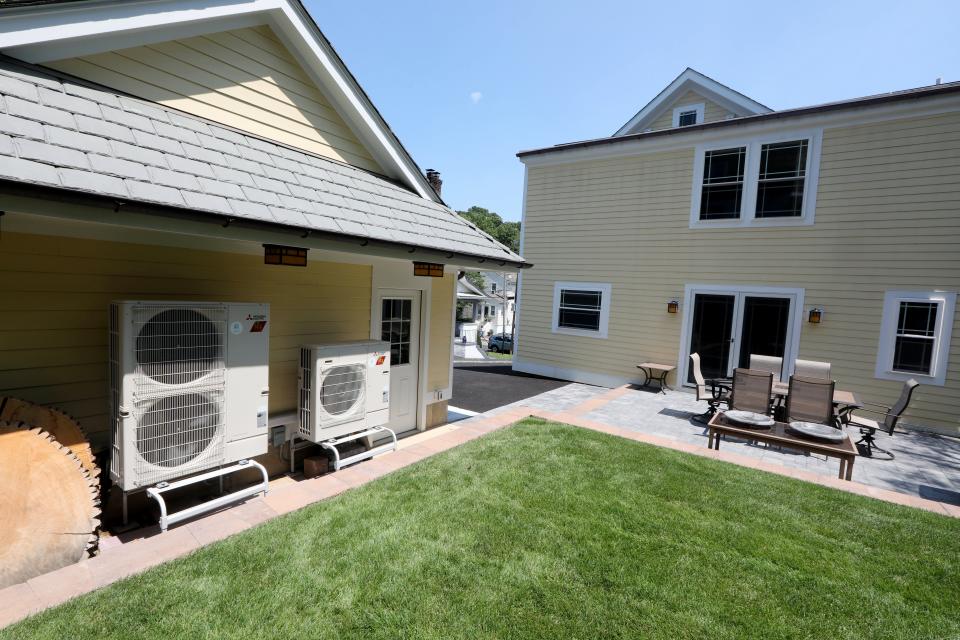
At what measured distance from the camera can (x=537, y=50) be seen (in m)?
10.2

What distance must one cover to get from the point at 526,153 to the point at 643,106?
4.43 metres

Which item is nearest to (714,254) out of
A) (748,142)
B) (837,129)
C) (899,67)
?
(748,142)

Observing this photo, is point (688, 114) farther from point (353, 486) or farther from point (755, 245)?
point (353, 486)

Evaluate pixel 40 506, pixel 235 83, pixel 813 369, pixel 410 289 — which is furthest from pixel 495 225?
pixel 40 506

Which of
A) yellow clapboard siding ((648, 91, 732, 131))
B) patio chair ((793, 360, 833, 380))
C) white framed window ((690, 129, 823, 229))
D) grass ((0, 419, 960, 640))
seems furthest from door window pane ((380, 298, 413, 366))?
yellow clapboard siding ((648, 91, 732, 131))

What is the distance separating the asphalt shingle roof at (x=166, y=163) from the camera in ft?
8.80

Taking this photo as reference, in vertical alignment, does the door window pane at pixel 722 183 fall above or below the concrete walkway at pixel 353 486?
above

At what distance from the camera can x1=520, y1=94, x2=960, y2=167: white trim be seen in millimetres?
7887

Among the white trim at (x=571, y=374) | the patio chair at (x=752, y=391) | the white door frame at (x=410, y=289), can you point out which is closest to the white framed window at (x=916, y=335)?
the patio chair at (x=752, y=391)

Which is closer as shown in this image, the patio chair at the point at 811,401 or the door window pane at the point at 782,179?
the patio chair at the point at 811,401

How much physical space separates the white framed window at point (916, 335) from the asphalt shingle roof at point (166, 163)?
29.6 ft

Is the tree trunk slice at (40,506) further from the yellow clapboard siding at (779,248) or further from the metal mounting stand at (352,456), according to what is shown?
the yellow clapboard siding at (779,248)

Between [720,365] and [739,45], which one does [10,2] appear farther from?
[720,365]

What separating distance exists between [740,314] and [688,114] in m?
7.08
